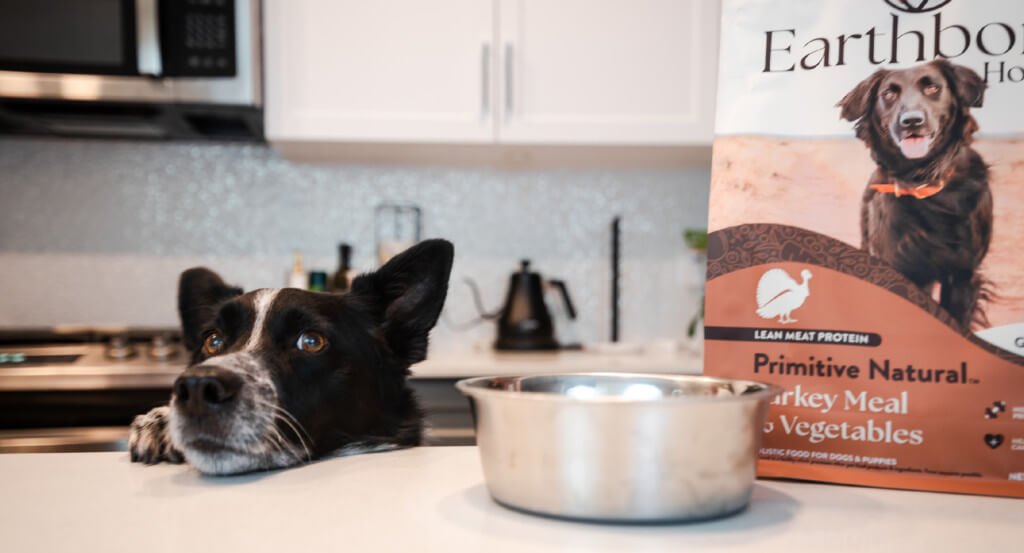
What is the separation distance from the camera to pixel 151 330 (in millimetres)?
2365

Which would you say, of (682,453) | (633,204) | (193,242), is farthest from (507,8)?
(682,453)

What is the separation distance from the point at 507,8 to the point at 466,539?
205 cm

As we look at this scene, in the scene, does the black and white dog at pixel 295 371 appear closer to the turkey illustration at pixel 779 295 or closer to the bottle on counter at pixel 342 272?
the turkey illustration at pixel 779 295

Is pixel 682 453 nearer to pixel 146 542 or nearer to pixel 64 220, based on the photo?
pixel 146 542

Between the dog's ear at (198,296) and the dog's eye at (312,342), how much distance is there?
0.51 ft

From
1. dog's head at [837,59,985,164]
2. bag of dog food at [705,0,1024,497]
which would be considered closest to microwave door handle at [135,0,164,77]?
bag of dog food at [705,0,1024,497]

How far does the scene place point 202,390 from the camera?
71 cm

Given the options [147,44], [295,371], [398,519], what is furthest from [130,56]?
[398,519]

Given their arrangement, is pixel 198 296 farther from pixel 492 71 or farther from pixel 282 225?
pixel 282 225

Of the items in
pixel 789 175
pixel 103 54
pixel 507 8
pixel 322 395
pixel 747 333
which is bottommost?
pixel 322 395

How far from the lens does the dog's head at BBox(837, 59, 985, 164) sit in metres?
0.57

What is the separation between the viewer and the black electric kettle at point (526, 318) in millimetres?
2400

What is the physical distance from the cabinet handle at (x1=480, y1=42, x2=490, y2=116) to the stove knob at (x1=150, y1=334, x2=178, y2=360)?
1.15 m

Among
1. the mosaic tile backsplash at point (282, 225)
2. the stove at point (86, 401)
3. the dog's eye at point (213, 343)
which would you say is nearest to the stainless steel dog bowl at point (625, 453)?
the dog's eye at point (213, 343)
